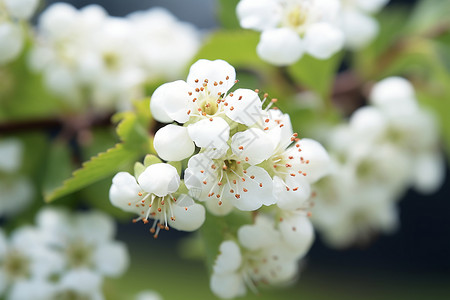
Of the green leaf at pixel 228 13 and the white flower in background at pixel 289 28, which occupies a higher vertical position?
the white flower in background at pixel 289 28

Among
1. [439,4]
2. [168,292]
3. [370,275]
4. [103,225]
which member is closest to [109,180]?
[103,225]

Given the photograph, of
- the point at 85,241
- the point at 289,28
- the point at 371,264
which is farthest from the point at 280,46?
the point at 371,264

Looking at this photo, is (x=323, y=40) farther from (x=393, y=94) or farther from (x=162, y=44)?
(x=162, y=44)

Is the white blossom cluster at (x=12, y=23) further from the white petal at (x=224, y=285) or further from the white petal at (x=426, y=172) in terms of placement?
the white petal at (x=426, y=172)

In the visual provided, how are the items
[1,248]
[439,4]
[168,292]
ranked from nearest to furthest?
[1,248]
[439,4]
[168,292]

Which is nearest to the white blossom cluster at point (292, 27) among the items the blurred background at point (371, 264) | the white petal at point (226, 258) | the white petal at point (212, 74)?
the white petal at point (212, 74)

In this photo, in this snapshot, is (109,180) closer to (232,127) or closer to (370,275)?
(232,127)
